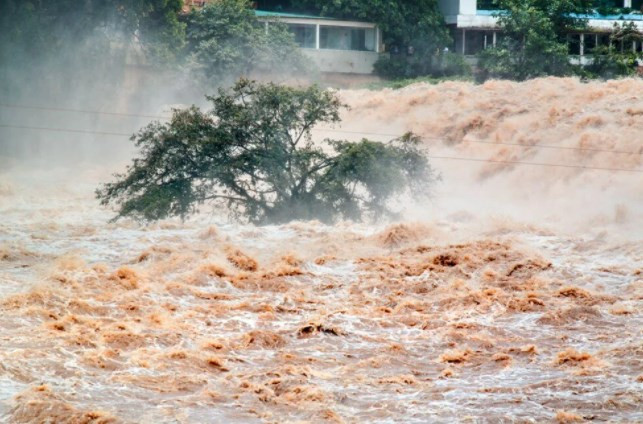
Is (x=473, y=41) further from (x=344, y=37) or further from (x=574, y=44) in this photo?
(x=344, y=37)

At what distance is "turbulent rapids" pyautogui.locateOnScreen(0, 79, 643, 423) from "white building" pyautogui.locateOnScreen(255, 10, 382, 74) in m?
18.3

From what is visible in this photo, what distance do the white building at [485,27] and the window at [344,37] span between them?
140 inches

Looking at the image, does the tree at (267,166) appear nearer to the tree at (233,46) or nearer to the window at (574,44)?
the tree at (233,46)

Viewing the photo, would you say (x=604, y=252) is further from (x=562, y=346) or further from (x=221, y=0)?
(x=221, y=0)

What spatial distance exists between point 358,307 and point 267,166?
939 cm

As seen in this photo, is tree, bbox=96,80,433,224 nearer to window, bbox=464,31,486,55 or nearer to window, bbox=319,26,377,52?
window, bbox=319,26,377,52

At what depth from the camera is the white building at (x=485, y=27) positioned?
53781 millimetres

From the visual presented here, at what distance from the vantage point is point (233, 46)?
51.6 metres

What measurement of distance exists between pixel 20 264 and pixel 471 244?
31.7ft

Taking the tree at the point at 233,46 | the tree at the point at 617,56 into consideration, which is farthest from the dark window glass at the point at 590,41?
the tree at the point at 233,46

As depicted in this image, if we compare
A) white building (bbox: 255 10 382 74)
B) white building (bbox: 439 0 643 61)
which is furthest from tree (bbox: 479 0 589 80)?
white building (bbox: 255 10 382 74)

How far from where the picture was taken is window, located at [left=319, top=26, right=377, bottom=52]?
56.1 meters

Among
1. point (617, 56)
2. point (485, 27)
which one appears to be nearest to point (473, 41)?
point (485, 27)

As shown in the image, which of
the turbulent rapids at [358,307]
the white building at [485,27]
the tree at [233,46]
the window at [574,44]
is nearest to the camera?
the turbulent rapids at [358,307]
